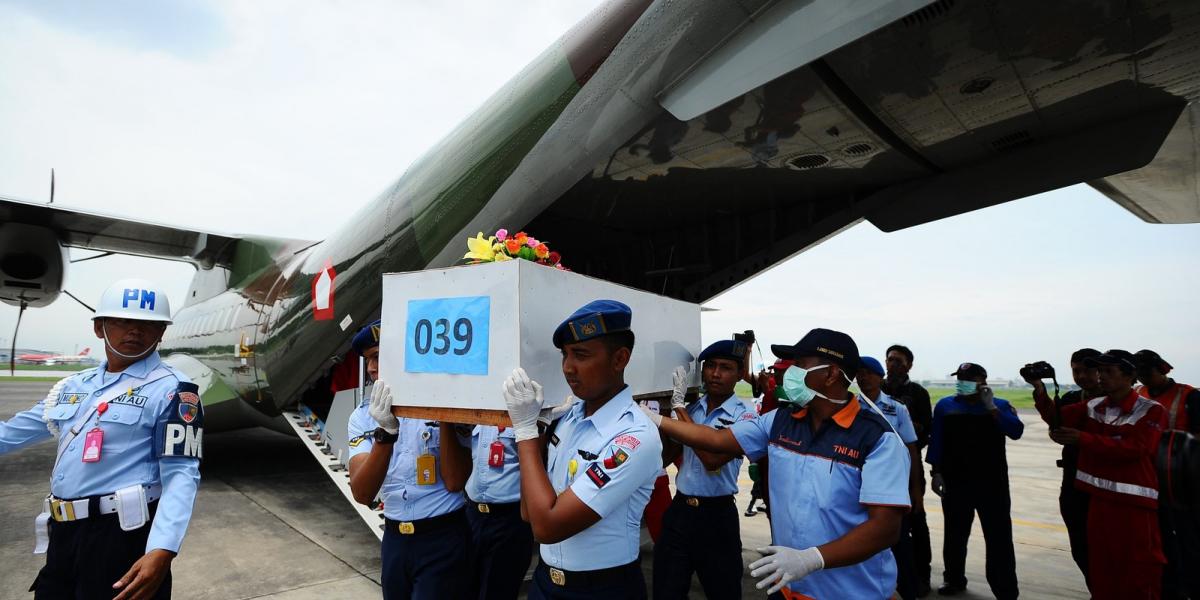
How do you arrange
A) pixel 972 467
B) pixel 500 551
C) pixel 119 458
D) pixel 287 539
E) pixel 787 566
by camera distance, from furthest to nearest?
pixel 287 539, pixel 972 467, pixel 500 551, pixel 119 458, pixel 787 566

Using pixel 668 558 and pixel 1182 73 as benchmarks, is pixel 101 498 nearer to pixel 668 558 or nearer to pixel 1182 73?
pixel 668 558

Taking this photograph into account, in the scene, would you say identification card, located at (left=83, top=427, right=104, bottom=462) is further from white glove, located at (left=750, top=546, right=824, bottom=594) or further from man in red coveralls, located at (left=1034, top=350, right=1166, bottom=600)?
man in red coveralls, located at (left=1034, top=350, right=1166, bottom=600)

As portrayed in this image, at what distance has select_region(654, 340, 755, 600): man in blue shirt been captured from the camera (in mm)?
3801

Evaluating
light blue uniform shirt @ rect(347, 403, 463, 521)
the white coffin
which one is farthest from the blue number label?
light blue uniform shirt @ rect(347, 403, 463, 521)

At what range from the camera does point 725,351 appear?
4.33 metres

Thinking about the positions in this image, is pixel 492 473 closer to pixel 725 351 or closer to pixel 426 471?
pixel 426 471

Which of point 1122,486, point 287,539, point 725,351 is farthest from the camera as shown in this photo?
point 287,539

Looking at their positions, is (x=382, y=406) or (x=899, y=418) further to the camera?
(x=899, y=418)

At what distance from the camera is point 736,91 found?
13.4ft

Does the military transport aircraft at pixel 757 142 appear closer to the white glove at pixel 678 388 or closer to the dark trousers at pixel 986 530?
the white glove at pixel 678 388

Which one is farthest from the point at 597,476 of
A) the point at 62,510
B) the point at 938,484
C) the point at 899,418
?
the point at 938,484

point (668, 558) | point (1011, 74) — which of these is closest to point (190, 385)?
point (668, 558)

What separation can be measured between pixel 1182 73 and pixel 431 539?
19.0ft

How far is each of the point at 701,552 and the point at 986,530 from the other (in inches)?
108
